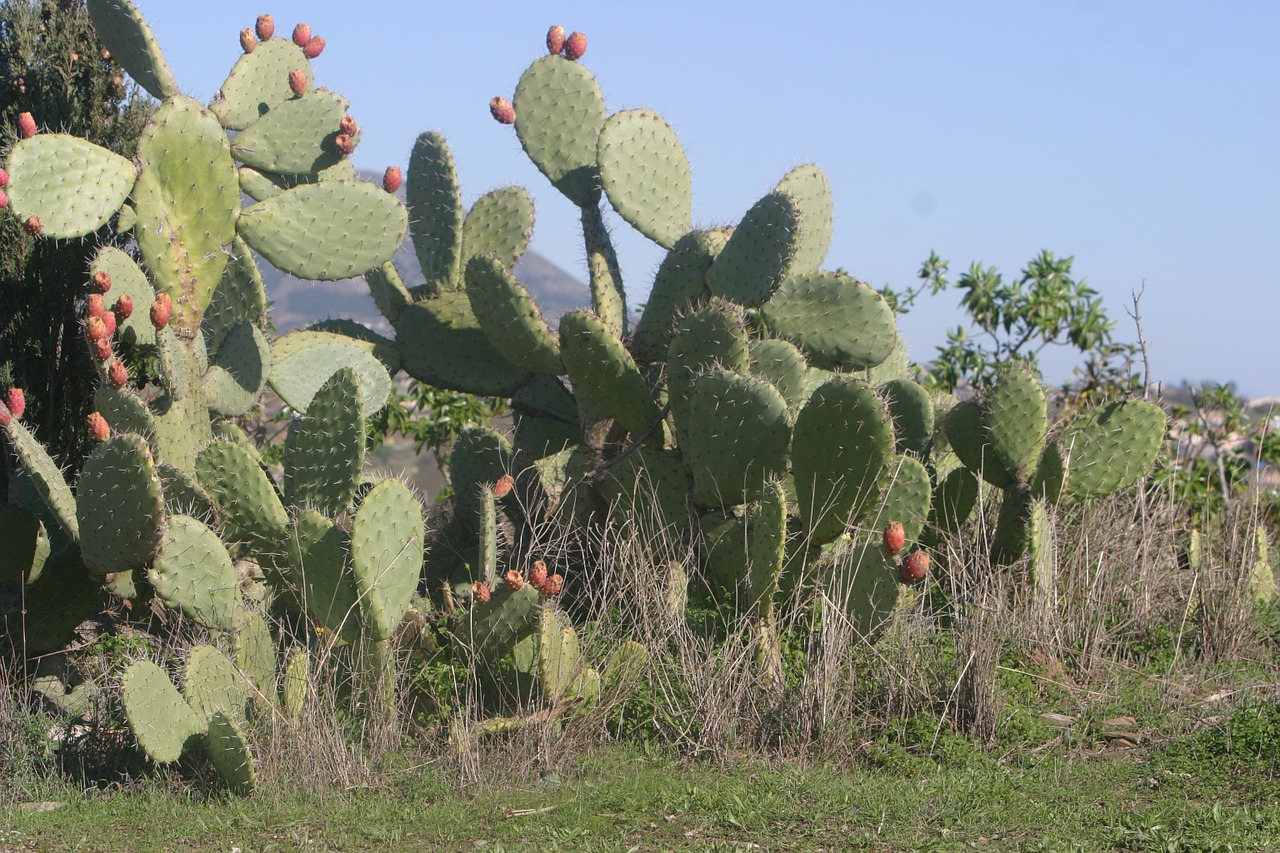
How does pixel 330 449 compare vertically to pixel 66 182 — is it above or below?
below

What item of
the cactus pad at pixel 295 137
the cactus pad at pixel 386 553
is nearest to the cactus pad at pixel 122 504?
the cactus pad at pixel 386 553

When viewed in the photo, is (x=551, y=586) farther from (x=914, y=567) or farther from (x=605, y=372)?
(x=605, y=372)

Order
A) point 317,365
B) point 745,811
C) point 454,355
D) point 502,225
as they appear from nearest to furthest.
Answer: point 745,811 → point 317,365 → point 454,355 → point 502,225

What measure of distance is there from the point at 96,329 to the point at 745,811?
2700 mm

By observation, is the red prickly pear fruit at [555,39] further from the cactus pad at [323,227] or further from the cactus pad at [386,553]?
the cactus pad at [386,553]

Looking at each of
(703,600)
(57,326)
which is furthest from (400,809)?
(57,326)

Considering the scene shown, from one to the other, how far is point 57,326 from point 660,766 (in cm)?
351

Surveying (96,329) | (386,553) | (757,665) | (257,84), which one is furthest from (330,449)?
(257,84)

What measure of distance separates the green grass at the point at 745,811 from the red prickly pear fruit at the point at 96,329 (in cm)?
153

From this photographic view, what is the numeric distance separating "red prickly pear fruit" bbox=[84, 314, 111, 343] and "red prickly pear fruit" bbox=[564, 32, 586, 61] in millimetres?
2817

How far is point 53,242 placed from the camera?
6086mm

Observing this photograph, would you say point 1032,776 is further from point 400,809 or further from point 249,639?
point 249,639

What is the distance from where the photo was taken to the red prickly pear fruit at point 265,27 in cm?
634

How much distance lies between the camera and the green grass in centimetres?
365
